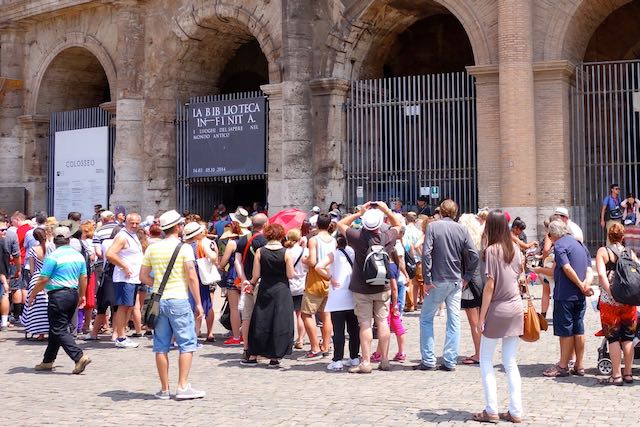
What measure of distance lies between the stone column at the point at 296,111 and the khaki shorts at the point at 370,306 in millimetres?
9948

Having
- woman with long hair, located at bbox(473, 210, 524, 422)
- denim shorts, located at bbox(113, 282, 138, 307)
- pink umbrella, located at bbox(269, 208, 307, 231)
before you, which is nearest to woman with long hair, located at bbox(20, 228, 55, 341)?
denim shorts, located at bbox(113, 282, 138, 307)

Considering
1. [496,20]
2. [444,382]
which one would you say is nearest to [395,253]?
[444,382]

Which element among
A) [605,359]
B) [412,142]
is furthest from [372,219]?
[412,142]

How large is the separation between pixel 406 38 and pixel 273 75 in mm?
5503

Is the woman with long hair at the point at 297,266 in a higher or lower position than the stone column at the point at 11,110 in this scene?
lower

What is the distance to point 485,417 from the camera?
6.04 metres

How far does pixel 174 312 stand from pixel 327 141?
1153 cm

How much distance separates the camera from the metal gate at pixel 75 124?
22.0 meters

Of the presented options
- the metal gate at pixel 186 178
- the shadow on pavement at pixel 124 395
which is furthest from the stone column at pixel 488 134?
the shadow on pavement at pixel 124 395

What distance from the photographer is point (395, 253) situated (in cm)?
866

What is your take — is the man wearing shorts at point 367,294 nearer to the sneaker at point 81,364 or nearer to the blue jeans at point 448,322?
the blue jeans at point 448,322

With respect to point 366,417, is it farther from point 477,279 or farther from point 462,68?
point 462,68

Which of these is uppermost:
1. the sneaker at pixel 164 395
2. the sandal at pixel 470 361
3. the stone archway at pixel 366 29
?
the stone archway at pixel 366 29

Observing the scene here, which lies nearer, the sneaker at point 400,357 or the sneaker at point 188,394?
the sneaker at point 188,394
